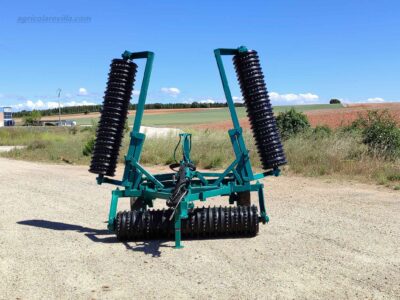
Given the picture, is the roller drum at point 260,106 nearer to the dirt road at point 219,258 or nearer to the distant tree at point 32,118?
the dirt road at point 219,258

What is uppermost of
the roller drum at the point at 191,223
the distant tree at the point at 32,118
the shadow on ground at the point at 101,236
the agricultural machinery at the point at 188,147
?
the distant tree at the point at 32,118

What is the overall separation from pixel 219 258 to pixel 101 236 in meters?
1.93

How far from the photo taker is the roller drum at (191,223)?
19.9 ft

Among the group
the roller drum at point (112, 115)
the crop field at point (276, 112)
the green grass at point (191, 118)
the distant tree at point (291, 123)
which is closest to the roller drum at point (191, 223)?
the roller drum at point (112, 115)

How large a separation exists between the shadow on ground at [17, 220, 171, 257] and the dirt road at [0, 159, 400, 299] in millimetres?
13

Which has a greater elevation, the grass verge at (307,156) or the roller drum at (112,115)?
the roller drum at (112,115)

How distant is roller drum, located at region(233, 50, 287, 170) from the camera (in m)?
6.59

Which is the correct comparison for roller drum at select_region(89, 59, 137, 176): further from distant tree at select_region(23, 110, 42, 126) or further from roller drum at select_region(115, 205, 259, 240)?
distant tree at select_region(23, 110, 42, 126)

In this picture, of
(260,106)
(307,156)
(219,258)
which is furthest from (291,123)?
(219,258)

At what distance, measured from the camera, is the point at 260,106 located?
6594 mm

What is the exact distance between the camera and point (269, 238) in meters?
A: 6.18

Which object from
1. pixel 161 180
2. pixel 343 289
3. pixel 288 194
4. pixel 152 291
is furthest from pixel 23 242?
pixel 288 194

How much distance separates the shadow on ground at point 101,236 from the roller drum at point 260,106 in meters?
1.81

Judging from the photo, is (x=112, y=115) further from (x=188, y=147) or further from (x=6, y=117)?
(x=6, y=117)
